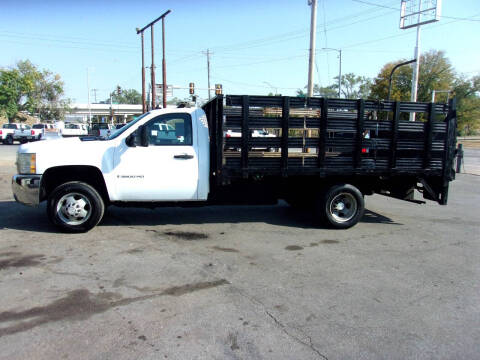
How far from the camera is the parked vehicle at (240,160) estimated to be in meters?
5.98

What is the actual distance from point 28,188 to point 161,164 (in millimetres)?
2083

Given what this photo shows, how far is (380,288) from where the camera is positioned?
427 cm

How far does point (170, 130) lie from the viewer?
245 inches

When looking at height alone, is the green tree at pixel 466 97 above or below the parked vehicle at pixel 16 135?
above

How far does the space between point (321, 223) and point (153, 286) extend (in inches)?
146

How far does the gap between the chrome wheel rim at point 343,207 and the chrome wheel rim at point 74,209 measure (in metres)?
4.20

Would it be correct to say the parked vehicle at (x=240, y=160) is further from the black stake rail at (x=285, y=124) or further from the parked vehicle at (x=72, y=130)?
the parked vehicle at (x=72, y=130)

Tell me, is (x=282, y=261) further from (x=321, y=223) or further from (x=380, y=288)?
(x=321, y=223)

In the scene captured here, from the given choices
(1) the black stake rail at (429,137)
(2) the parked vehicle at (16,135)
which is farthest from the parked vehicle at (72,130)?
(1) the black stake rail at (429,137)

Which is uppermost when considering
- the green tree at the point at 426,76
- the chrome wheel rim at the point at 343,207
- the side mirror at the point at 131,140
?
the green tree at the point at 426,76

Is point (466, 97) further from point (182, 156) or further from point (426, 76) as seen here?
point (182, 156)

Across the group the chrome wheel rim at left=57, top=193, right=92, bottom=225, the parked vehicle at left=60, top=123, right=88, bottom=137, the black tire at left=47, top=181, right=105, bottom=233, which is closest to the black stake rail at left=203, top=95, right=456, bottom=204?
the black tire at left=47, top=181, right=105, bottom=233

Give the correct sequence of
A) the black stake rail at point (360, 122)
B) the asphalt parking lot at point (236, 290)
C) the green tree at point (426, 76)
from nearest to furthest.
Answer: the asphalt parking lot at point (236, 290), the black stake rail at point (360, 122), the green tree at point (426, 76)

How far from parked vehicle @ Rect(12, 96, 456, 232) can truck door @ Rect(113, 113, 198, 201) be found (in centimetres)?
2
